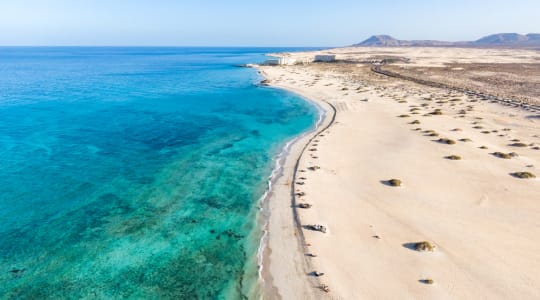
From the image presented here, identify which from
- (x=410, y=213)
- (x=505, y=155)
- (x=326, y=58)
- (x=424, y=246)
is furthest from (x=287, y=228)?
(x=326, y=58)

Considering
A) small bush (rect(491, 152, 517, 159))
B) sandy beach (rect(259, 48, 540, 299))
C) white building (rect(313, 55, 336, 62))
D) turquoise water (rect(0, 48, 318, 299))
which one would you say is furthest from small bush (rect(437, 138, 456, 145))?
white building (rect(313, 55, 336, 62))

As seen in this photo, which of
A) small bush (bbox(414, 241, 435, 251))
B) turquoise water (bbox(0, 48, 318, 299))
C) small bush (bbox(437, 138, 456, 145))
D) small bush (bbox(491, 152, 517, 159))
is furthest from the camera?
small bush (bbox(437, 138, 456, 145))

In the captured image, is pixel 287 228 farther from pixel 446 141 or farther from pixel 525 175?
pixel 446 141

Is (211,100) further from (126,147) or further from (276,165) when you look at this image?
(276,165)

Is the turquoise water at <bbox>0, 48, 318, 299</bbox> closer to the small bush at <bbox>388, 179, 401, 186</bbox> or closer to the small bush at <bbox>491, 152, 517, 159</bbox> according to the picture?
the small bush at <bbox>388, 179, 401, 186</bbox>

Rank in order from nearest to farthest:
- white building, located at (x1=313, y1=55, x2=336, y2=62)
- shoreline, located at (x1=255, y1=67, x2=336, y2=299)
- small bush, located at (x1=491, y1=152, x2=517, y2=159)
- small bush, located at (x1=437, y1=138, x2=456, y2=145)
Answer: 1. shoreline, located at (x1=255, y1=67, x2=336, y2=299)
2. small bush, located at (x1=491, y1=152, x2=517, y2=159)
3. small bush, located at (x1=437, y1=138, x2=456, y2=145)
4. white building, located at (x1=313, y1=55, x2=336, y2=62)

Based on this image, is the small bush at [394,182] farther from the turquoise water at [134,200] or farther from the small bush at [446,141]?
the small bush at [446,141]
